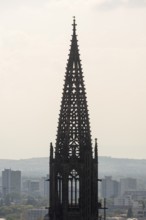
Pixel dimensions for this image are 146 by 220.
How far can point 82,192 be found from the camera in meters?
32.9

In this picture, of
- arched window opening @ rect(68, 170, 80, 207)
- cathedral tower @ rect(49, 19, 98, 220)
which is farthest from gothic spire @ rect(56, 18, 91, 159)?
arched window opening @ rect(68, 170, 80, 207)

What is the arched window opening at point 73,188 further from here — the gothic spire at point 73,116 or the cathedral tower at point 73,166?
the gothic spire at point 73,116

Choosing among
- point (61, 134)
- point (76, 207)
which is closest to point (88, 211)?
point (76, 207)

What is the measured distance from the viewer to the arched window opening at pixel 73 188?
107 ft

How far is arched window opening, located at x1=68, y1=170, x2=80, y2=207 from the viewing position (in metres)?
32.5

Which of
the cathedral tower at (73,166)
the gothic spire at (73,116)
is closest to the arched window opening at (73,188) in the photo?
the cathedral tower at (73,166)

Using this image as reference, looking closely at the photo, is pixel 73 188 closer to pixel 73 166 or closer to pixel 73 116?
pixel 73 166

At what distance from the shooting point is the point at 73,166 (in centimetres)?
3278

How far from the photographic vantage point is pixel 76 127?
33156mm

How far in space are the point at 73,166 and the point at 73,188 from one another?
804mm

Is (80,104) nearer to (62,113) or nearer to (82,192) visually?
(62,113)

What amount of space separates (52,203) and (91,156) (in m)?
2.13

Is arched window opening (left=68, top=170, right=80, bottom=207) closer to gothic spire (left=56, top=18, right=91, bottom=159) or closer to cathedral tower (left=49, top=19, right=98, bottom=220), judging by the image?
cathedral tower (left=49, top=19, right=98, bottom=220)

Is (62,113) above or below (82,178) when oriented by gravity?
above
